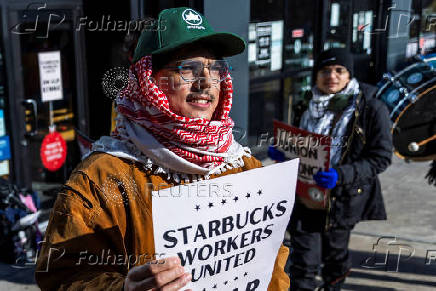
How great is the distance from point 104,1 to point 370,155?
11.1 feet

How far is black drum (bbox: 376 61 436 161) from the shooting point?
4758 millimetres

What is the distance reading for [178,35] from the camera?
1989 mm

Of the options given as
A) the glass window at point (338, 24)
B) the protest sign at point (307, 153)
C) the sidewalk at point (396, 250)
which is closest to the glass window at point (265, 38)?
the glass window at point (338, 24)

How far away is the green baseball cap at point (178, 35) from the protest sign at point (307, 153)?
1.87 metres

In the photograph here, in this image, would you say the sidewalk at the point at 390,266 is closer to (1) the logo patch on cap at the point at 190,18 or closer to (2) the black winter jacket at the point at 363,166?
(2) the black winter jacket at the point at 363,166

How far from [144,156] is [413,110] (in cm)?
353

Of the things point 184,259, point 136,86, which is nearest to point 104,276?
point 184,259

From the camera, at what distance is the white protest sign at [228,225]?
1.68 m

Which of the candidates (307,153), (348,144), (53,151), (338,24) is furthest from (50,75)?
(338,24)

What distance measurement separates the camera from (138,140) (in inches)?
78.0

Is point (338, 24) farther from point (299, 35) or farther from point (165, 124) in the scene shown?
point (165, 124)

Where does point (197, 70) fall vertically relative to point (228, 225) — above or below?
above

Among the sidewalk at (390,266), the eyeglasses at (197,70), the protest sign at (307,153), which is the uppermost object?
the eyeglasses at (197,70)

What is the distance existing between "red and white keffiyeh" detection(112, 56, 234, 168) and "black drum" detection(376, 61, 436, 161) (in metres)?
3.15
